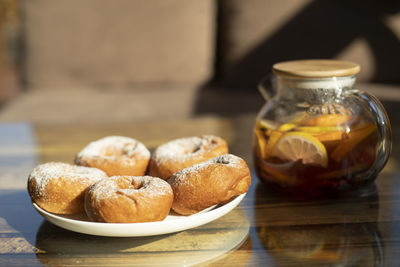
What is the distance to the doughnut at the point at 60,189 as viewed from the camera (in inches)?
27.9

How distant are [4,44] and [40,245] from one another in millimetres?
5107

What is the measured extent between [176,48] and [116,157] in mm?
1468

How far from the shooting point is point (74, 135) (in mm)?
1322

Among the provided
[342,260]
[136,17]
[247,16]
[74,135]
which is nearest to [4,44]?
[136,17]

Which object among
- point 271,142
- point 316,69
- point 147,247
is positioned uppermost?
point 316,69

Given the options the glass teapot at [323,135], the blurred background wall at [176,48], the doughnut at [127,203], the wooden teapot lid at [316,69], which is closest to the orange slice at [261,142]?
the glass teapot at [323,135]

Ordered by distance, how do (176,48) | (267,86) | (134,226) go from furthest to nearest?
1. (176,48)
2. (267,86)
3. (134,226)

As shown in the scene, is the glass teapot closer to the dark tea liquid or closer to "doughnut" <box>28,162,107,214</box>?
the dark tea liquid

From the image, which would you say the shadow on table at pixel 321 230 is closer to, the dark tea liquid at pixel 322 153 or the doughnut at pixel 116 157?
the dark tea liquid at pixel 322 153

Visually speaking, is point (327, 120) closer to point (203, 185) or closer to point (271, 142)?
point (271, 142)

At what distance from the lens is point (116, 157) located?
843 mm

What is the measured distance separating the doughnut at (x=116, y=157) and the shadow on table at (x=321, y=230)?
0.78 ft

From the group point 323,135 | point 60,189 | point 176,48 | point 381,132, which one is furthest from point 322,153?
point 176,48

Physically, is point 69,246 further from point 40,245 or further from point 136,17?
point 136,17
